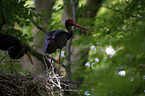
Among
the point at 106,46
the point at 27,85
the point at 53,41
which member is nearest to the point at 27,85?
the point at 27,85

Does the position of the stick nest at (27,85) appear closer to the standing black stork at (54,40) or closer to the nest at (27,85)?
the nest at (27,85)

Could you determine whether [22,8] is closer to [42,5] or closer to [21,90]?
[21,90]

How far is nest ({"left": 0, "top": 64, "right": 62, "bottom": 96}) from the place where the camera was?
2543 mm

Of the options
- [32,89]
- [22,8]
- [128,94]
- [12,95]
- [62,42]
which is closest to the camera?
[128,94]

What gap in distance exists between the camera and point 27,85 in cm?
266

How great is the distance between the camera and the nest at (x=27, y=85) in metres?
2.54

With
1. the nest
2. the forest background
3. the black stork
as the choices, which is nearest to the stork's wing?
the forest background

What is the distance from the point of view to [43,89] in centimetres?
282

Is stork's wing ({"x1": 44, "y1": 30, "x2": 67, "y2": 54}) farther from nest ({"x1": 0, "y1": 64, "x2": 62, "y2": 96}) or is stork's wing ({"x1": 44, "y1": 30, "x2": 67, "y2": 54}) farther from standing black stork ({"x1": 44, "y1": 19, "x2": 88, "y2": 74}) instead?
nest ({"x1": 0, "y1": 64, "x2": 62, "y2": 96})

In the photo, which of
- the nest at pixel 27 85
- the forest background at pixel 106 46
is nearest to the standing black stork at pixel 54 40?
the forest background at pixel 106 46

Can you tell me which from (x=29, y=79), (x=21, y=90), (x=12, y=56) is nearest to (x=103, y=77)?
(x=21, y=90)

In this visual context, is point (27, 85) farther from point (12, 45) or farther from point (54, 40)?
point (12, 45)

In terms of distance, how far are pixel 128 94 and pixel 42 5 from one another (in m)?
5.38

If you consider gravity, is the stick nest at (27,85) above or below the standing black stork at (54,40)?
below
